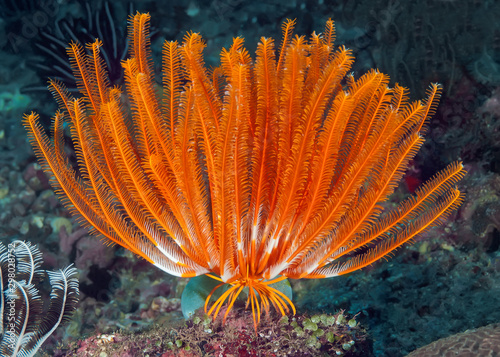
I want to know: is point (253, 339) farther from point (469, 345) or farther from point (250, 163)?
point (469, 345)

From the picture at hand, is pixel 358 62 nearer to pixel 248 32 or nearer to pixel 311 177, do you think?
pixel 248 32

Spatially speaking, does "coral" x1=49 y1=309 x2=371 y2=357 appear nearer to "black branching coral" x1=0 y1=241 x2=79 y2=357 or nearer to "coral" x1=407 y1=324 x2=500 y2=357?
"coral" x1=407 y1=324 x2=500 y2=357

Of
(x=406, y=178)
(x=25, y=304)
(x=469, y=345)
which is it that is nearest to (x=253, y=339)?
(x=469, y=345)

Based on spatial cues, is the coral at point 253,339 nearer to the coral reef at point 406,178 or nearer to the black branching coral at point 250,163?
the black branching coral at point 250,163

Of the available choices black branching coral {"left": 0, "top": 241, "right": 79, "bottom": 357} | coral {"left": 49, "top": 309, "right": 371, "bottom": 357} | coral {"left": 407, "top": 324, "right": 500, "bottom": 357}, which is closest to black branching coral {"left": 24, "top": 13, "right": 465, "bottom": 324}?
coral {"left": 49, "top": 309, "right": 371, "bottom": 357}

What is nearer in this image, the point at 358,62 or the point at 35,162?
the point at 35,162

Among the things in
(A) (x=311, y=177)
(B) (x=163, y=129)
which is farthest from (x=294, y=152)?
(B) (x=163, y=129)

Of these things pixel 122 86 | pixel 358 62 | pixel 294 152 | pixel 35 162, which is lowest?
pixel 294 152
